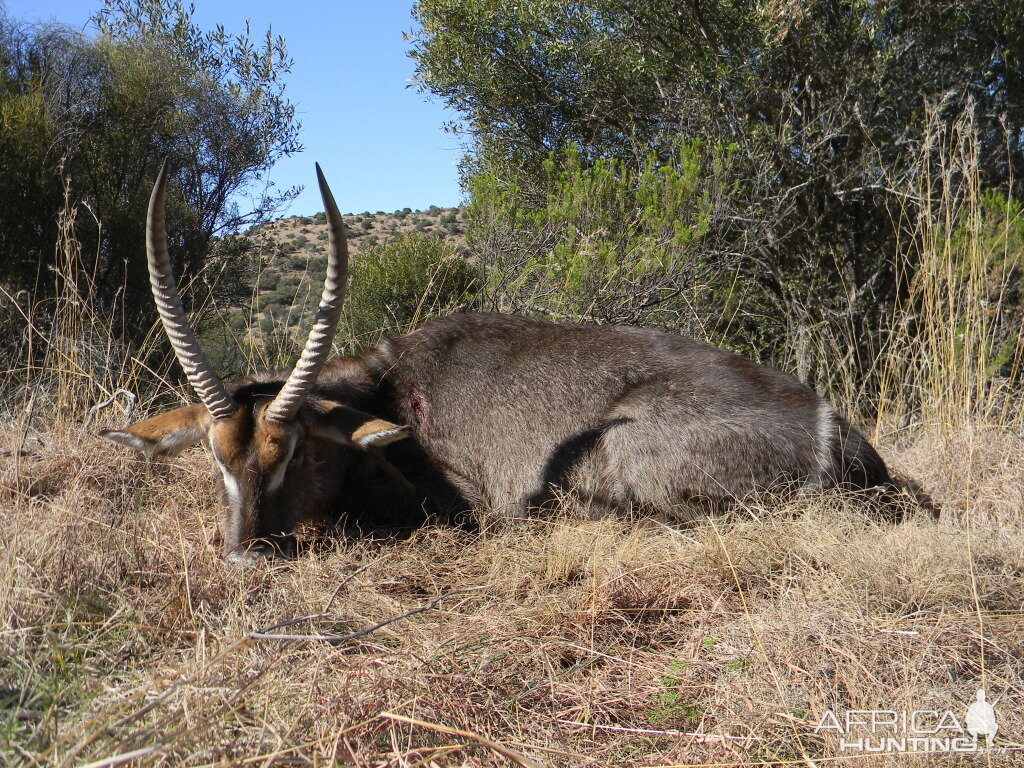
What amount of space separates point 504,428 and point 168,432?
1799 mm

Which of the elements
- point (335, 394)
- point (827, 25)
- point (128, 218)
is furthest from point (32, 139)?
point (827, 25)

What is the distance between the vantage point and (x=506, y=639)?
302cm

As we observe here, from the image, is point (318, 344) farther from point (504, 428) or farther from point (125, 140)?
point (125, 140)

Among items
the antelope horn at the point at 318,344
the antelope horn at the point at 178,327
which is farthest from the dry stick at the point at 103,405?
the antelope horn at the point at 318,344

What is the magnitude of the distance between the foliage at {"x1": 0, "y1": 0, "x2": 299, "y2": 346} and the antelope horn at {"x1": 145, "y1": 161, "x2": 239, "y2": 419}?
5.56m

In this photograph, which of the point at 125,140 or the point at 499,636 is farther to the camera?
the point at 125,140

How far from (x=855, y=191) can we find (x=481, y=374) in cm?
638

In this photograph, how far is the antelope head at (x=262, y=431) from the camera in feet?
12.6

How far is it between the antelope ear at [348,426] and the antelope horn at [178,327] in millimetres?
448

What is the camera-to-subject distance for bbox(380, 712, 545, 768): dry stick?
221 centimetres

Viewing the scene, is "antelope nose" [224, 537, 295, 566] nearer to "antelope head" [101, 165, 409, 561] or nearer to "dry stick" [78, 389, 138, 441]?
"antelope head" [101, 165, 409, 561]

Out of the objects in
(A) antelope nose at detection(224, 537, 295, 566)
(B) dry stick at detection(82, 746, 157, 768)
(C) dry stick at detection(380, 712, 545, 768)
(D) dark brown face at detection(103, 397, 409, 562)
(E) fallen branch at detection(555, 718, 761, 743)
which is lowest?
(E) fallen branch at detection(555, 718, 761, 743)

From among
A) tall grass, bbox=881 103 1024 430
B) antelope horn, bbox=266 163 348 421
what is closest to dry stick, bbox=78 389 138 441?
antelope horn, bbox=266 163 348 421

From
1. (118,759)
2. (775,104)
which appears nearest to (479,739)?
(118,759)
